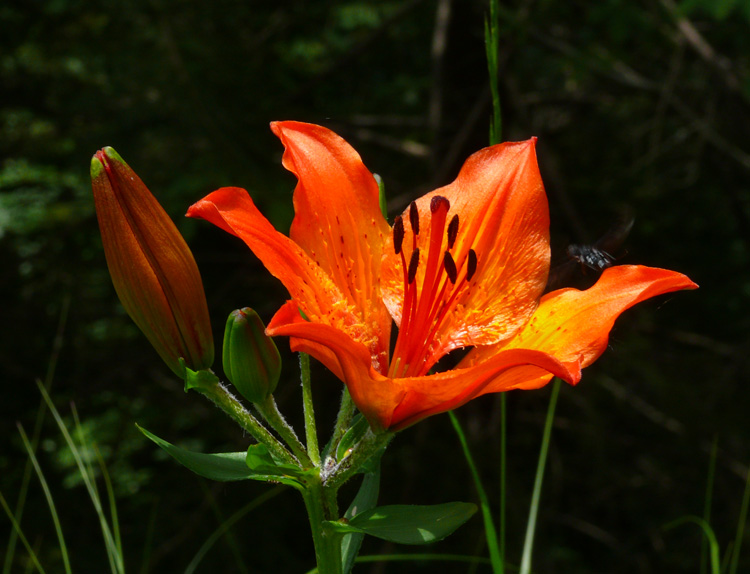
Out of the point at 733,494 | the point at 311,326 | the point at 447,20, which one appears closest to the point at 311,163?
the point at 311,326

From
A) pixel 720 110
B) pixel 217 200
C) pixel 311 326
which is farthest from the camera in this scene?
pixel 720 110

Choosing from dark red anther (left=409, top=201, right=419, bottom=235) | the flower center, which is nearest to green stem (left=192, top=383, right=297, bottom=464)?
the flower center

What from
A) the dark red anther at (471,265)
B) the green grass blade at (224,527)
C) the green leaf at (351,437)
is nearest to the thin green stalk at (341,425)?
the green leaf at (351,437)

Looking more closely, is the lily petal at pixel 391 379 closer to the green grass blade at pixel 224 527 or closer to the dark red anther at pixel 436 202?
the dark red anther at pixel 436 202

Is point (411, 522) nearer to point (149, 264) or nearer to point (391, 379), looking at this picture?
point (391, 379)

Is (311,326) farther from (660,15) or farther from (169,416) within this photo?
(660,15)
